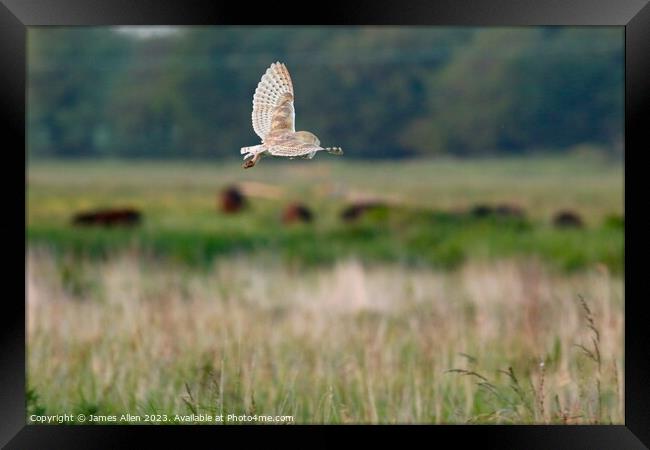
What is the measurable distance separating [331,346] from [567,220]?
12123 millimetres

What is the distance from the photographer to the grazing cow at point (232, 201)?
55.2 ft

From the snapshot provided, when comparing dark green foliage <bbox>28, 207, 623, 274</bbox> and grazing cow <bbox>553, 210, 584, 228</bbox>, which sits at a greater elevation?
grazing cow <bbox>553, 210, 584, 228</bbox>

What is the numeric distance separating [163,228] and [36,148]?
54.5 ft

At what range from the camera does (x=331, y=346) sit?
230 inches

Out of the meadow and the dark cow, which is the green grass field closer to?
the meadow

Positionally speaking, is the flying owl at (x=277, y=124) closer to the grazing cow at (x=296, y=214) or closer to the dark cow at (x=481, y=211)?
the dark cow at (x=481, y=211)

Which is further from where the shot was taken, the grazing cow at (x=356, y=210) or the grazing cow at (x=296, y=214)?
the grazing cow at (x=296, y=214)

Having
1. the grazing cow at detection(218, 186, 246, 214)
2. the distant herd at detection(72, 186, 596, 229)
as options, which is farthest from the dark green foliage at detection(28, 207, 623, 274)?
the grazing cow at detection(218, 186, 246, 214)

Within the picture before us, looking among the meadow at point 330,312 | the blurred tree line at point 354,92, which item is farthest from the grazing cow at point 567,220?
the blurred tree line at point 354,92

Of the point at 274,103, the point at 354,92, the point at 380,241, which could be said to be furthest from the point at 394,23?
the point at 354,92

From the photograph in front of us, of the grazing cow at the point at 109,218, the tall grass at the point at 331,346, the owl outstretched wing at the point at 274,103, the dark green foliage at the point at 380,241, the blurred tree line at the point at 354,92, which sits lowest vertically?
the tall grass at the point at 331,346

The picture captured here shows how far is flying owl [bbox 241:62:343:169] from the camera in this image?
214 cm

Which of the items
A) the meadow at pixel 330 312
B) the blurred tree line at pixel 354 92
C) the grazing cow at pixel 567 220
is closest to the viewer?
the meadow at pixel 330 312

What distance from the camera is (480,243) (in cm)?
1337
